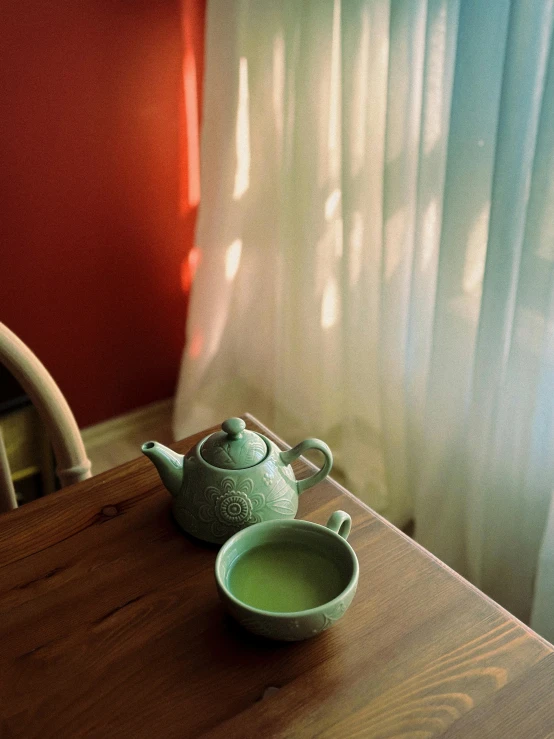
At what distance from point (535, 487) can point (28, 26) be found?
4.97 feet

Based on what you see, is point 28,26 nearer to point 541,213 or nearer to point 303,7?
point 303,7

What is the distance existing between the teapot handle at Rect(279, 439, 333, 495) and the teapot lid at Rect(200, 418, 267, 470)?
32mm

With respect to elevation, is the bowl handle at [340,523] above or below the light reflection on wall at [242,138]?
below

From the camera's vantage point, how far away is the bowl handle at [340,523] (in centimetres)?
82

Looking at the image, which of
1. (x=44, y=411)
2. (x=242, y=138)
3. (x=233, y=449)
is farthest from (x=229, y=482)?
(x=242, y=138)

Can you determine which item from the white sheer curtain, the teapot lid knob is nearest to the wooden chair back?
the teapot lid knob

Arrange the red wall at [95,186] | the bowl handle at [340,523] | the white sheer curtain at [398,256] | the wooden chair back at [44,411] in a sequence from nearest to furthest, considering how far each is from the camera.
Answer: the bowl handle at [340,523]
the wooden chair back at [44,411]
the white sheer curtain at [398,256]
the red wall at [95,186]

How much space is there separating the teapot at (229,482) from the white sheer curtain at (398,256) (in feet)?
2.39

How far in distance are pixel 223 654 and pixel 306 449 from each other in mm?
254

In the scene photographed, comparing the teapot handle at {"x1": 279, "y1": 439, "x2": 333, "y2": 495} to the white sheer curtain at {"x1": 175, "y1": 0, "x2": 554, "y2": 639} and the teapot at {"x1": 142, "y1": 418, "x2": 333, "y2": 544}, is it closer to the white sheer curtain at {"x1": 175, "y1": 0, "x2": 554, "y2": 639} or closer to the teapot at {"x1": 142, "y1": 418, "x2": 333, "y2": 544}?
the teapot at {"x1": 142, "y1": 418, "x2": 333, "y2": 544}

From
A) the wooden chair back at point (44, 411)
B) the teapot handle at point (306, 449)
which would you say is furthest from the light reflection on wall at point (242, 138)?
the teapot handle at point (306, 449)

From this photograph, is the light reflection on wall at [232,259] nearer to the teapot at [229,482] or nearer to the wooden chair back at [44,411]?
the wooden chair back at [44,411]

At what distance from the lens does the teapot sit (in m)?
0.84

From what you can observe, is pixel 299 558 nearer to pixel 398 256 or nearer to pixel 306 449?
pixel 306 449
